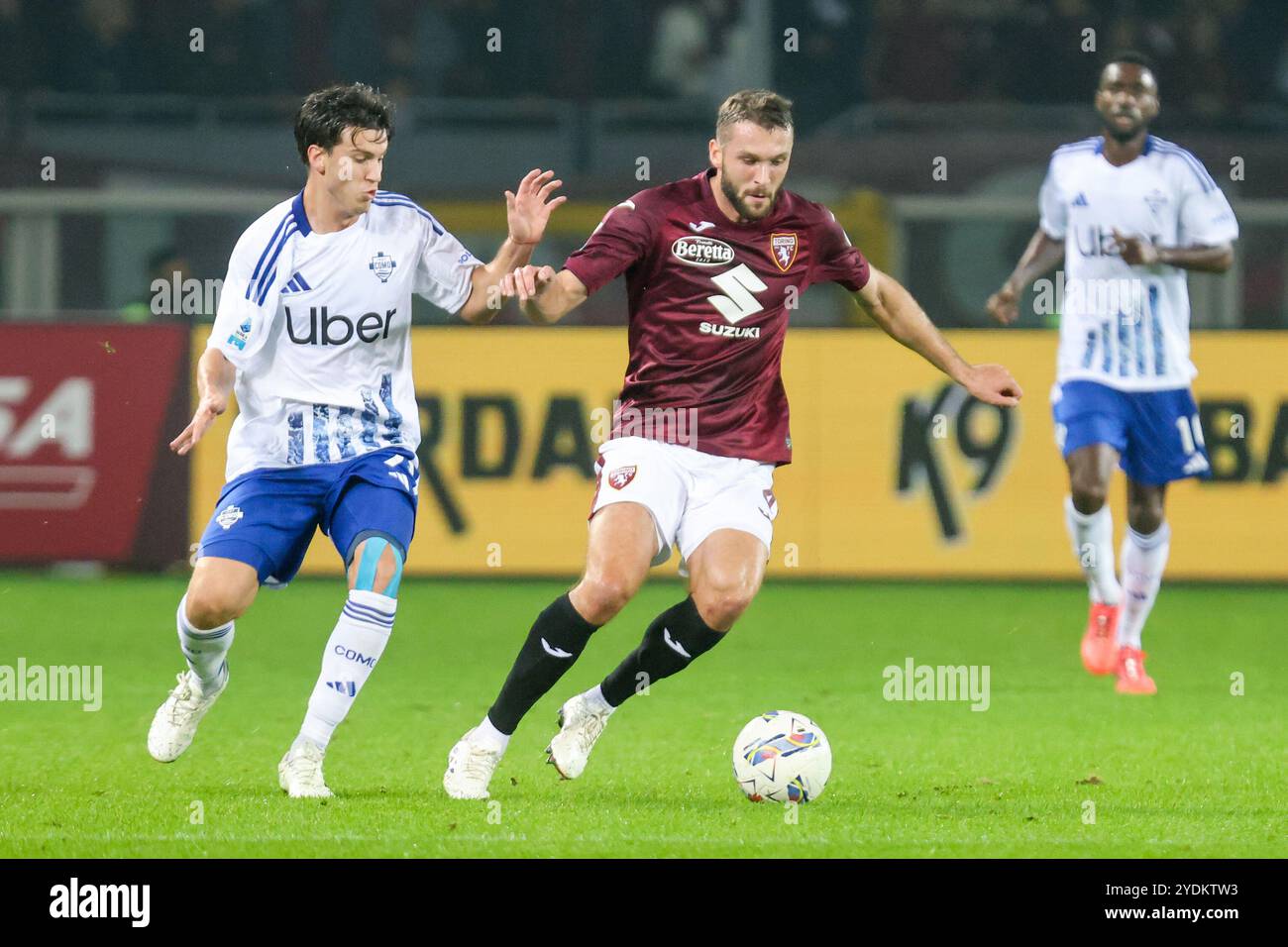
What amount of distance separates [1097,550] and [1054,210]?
1.53 meters

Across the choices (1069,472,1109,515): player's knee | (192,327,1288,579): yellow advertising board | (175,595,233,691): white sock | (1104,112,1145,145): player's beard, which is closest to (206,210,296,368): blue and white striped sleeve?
(175,595,233,691): white sock

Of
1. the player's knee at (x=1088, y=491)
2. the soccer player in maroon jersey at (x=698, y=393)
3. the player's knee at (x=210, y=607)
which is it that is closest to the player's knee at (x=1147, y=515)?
the player's knee at (x=1088, y=491)

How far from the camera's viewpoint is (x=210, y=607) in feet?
19.8

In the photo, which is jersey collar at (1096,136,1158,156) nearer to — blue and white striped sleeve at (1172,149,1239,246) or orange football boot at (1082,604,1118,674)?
blue and white striped sleeve at (1172,149,1239,246)

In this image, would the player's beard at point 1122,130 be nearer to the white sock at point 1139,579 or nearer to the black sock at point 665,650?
the white sock at point 1139,579

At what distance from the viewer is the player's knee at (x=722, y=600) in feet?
19.8

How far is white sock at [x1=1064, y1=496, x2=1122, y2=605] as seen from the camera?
29.0ft

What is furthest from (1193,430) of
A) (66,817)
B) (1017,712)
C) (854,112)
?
(854,112)

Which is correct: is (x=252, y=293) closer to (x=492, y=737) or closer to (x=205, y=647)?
(x=205, y=647)

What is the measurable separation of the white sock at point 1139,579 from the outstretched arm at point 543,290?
3.83 metres

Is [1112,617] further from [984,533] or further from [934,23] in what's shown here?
[934,23]

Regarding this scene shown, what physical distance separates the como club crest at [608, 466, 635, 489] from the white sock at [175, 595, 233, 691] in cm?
124

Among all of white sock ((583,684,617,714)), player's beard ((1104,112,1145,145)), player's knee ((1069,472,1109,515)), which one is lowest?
white sock ((583,684,617,714))

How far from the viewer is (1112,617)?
8.95 m
